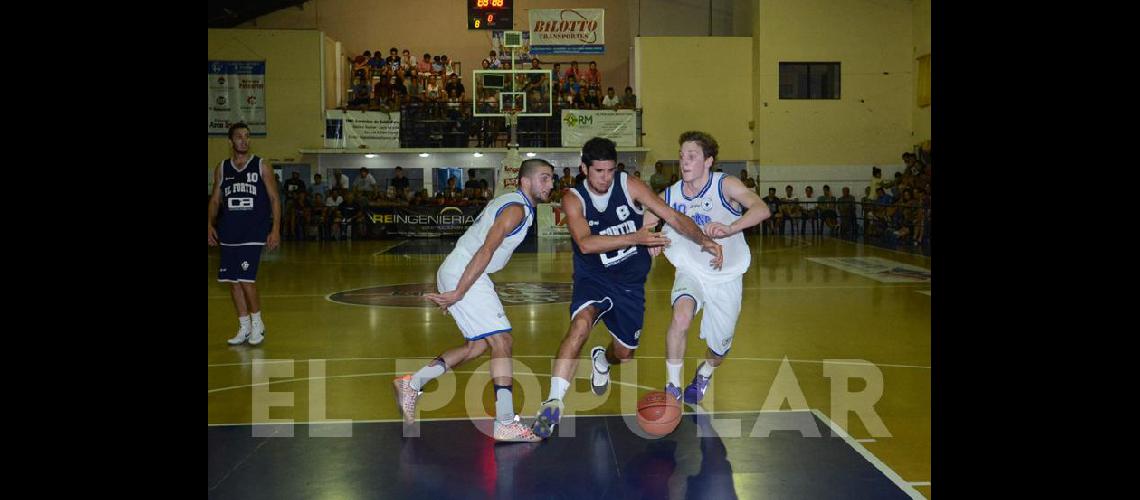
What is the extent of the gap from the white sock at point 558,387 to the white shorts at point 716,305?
1.12 m

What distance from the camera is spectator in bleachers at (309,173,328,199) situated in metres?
25.9

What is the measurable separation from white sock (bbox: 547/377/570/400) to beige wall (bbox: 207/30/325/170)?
23.8 metres

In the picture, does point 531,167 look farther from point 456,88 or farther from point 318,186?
point 318,186

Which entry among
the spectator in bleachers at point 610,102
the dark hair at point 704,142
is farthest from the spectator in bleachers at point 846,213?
the dark hair at point 704,142

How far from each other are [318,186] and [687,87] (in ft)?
35.0

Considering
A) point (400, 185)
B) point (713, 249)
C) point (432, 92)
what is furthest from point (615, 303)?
point (432, 92)

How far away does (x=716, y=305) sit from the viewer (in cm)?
637

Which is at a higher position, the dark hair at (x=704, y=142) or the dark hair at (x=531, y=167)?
the dark hair at (x=704, y=142)

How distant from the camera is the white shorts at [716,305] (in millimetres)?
6336

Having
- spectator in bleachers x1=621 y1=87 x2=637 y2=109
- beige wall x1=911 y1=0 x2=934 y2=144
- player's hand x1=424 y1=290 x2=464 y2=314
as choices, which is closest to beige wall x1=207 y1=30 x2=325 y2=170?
spectator in bleachers x1=621 y1=87 x2=637 y2=109

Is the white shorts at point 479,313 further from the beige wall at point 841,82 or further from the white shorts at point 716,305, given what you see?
the beige wall at point 841,82
